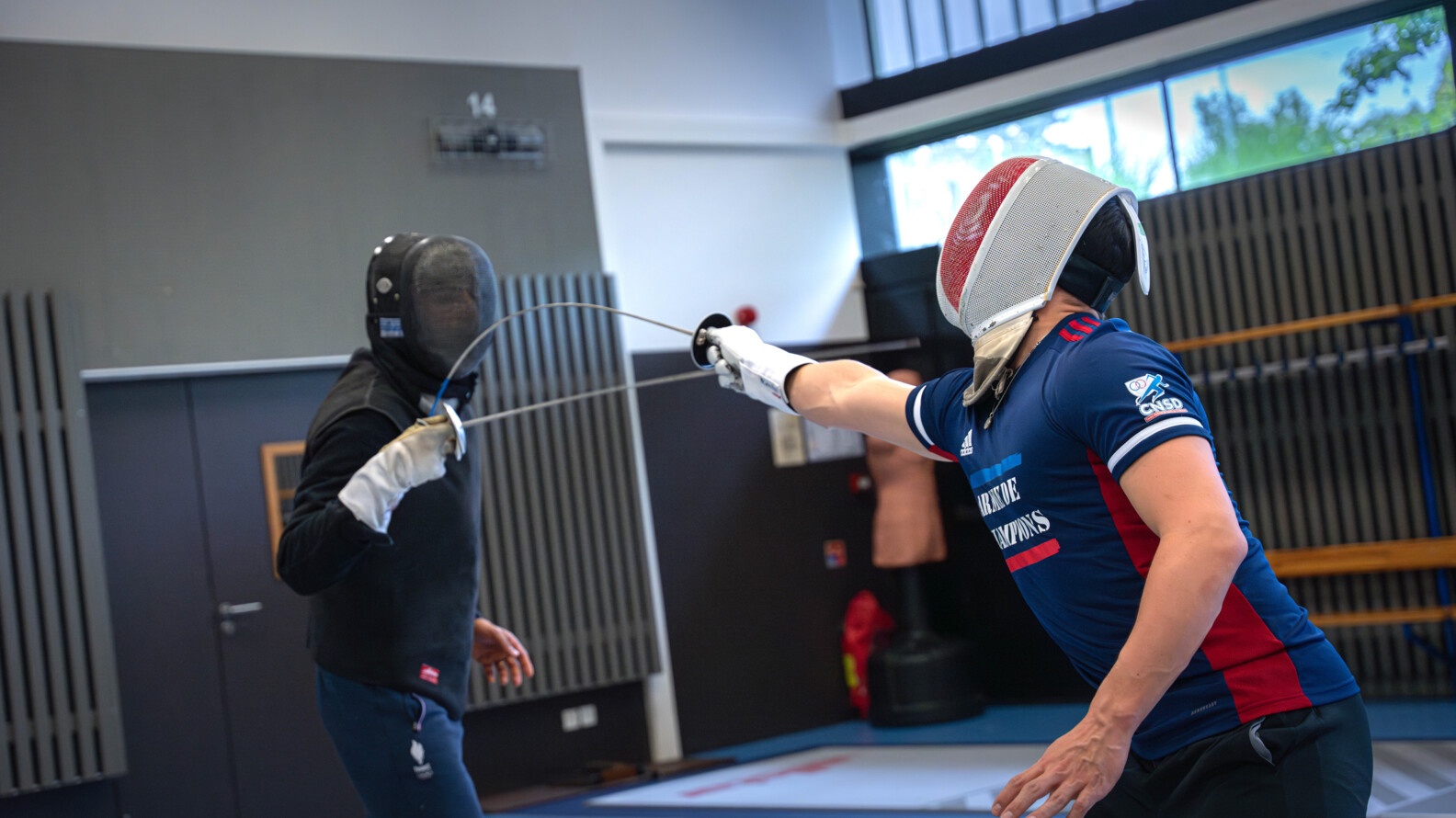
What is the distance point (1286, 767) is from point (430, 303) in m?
1.71

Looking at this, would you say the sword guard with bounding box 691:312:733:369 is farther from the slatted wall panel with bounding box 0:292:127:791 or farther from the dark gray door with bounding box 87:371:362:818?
the dark gray door with bounding box 87:371:362:818

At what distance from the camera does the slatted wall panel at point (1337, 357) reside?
554 cm

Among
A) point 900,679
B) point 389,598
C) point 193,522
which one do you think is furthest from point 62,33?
point 900,679

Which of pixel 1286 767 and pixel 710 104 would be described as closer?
pixel 1286 767

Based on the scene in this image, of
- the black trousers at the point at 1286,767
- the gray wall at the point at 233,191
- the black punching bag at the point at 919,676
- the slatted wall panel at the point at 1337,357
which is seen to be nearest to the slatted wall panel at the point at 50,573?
the gray wall at the point at 233,191

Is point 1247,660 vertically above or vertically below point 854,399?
below

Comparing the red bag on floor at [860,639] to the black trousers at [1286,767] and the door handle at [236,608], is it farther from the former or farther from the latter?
the black trousers at [1286,767]

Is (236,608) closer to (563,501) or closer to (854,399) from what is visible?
(563,501)

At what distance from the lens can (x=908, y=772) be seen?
16.9 ft

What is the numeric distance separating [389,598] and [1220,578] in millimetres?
1477

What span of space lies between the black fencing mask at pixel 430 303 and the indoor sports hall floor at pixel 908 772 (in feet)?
8.53

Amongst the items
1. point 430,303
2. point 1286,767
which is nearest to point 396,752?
point 430,303

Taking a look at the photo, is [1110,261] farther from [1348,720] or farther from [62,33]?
[62,33]

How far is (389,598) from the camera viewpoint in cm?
226
